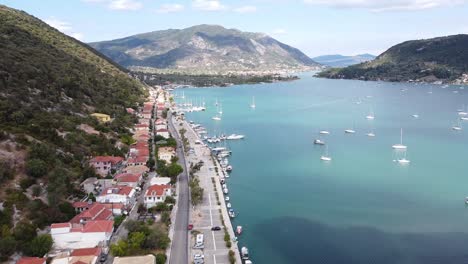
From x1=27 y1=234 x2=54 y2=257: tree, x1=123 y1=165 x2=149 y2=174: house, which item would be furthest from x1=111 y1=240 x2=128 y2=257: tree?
x1=123 y1=165 x2=149 y2=174: house

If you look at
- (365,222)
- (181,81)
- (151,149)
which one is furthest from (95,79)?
(181,81)

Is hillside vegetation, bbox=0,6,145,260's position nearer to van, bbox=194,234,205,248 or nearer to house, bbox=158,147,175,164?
house, bbox=158,147,175,164

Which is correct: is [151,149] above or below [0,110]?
below

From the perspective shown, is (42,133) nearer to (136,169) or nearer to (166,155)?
(136,169)

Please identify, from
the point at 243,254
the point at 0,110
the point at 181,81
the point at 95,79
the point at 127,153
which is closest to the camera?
the point at 243,254

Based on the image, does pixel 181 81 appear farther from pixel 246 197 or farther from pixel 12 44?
pixel 246 197

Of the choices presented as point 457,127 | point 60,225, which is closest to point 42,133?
point 60,225
